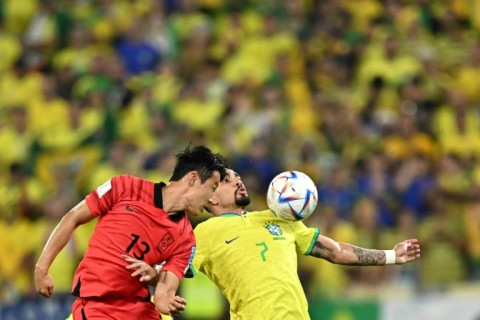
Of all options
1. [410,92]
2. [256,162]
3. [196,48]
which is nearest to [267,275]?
[256,162]

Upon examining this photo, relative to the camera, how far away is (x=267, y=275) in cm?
767

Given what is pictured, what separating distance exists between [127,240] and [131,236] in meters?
0.04

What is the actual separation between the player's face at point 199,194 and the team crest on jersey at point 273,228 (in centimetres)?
64

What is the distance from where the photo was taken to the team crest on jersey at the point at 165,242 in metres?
7.39

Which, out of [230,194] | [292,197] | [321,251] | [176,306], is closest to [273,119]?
[230,194]

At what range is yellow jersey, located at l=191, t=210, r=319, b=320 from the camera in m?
7.63

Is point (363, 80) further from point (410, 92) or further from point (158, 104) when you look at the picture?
point (158, 104)

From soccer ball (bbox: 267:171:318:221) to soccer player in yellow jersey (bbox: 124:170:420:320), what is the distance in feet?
0.58

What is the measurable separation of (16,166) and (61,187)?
0.78 m

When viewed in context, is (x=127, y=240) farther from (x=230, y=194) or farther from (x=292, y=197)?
(x=292, y=197)

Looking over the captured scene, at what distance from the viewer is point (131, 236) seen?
7367 mm

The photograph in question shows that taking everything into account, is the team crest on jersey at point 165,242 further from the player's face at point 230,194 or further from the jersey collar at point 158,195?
the player's face at point 230,194

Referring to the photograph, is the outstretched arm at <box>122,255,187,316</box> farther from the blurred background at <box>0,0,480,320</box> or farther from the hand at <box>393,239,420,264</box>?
the blurred background at <box>0,0,480,320</box>

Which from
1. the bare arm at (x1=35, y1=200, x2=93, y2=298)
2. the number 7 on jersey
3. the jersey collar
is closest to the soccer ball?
the number 7 on jersey
